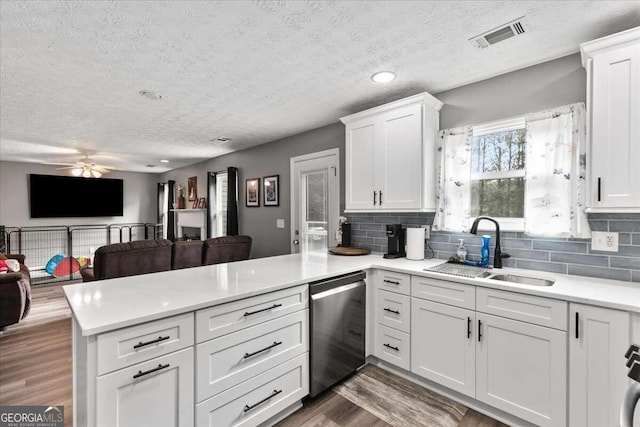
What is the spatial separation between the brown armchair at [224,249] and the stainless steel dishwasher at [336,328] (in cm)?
238

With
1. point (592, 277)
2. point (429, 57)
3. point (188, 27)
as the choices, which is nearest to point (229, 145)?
point (188, 27)

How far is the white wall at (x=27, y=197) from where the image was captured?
19.6 feet

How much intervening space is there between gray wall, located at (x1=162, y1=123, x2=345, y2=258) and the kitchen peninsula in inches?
66.8

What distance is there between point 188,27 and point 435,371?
265 cm

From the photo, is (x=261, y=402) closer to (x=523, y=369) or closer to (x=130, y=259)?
(x=523, y=369)

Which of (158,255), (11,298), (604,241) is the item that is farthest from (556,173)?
(11,298)

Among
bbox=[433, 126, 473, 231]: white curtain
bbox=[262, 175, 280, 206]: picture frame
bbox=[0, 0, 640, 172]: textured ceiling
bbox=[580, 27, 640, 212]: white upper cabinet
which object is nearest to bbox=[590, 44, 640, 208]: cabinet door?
bbox=[580, 27, 640, 212]: white upper cabinet

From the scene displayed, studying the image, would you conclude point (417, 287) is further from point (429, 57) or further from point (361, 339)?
point (429, 57)

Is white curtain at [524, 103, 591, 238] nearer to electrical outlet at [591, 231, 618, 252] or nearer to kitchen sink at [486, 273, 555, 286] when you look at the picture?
electrical outlet at [591, 231, 618, 252]

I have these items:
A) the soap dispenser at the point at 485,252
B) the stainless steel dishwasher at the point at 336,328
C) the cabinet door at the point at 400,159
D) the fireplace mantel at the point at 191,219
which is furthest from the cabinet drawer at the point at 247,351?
the fireplace mantel at the point at 191,219

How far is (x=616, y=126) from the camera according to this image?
5.32ft

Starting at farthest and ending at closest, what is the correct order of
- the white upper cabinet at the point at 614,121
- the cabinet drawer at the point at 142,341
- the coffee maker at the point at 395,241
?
the coffee maker at the point at 395,241 → the white upper cabinet at the point at 614,121 → the cabinet drawer at the point at 142,341

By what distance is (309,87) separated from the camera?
251 centimetres

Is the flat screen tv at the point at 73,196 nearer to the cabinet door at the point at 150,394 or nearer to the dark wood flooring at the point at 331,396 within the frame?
the dark wood flooring at the point at 331,396
